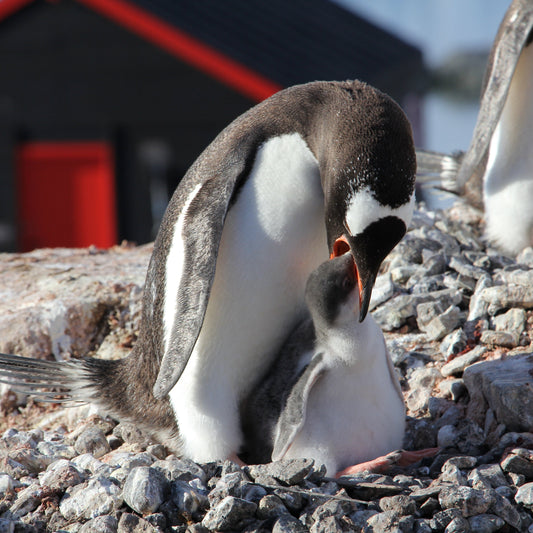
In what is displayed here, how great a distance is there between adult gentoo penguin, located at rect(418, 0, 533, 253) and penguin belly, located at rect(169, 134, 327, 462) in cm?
153

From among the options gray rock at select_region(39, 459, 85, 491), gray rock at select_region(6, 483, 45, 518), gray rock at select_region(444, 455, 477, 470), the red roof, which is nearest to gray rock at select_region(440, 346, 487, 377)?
gray rock at select_region(444, 455, 477, 470)

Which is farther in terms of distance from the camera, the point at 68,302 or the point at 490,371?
the point at 68,302

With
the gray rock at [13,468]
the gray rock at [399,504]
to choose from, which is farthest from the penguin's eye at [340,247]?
the gray rock at [13,468]

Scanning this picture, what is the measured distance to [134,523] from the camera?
1923 mm

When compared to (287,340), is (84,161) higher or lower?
Result: higher

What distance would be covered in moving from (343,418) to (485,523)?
489mm

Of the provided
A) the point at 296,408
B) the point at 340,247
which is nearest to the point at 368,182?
the point at 340,247

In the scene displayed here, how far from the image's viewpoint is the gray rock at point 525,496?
6.58 ft

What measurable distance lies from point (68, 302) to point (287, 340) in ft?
4.30

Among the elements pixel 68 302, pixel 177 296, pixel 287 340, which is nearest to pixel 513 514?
pixel 287 340

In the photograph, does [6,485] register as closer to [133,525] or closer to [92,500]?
[92,500]

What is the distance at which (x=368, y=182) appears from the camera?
6.79 feet

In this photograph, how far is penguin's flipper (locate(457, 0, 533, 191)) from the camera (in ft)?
11.8

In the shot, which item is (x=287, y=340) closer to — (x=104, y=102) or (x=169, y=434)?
(x=169, y=434)
